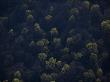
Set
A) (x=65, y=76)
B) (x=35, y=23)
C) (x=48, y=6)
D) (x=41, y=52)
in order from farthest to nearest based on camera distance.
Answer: (x=48, y=6) → (x=35, y=23) → (x=41, y=52) → (x=65, y=76)

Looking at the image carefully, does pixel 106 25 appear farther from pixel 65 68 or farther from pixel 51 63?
pixel 51 63

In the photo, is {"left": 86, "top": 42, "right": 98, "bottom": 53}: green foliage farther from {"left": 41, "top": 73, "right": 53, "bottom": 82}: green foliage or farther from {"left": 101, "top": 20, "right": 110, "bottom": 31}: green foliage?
{"left": 41, "top": 73, "right": 53, "bottom": 82}: green foliage

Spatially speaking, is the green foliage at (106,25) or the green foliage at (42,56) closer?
the green foliage at (42,56)

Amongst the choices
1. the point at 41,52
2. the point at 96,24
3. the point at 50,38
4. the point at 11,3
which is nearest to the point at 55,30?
the point at 50,38

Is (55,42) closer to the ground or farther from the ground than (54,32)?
closer to the ground

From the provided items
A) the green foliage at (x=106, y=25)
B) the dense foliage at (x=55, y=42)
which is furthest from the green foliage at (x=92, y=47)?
the green foliage at (x=106, y=25)

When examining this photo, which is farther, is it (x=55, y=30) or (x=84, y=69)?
(x=55, y=30)

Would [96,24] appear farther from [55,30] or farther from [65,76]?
[65,76]

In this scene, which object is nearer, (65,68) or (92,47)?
(65,68)

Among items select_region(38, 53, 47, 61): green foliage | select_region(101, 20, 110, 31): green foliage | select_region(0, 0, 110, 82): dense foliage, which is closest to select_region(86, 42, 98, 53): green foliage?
select_region(0, 0, 110, 82): dense foliage

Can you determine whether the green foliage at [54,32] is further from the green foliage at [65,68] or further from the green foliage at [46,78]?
the green foliage at [46,78]

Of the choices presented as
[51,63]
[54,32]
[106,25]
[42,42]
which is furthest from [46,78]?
[106,25]
